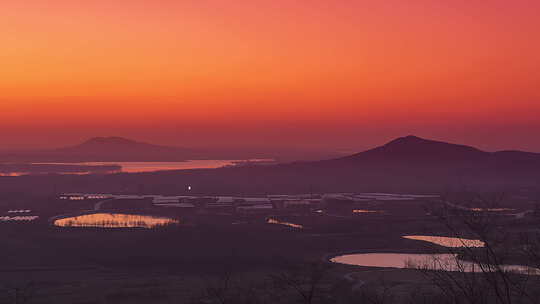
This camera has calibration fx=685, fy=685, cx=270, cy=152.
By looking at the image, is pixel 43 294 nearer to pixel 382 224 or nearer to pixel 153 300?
pixel 153 300

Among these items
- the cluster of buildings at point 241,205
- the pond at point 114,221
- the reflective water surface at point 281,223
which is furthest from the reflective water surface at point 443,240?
the pond at point 114,221

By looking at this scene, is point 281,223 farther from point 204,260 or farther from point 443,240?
point 204,260

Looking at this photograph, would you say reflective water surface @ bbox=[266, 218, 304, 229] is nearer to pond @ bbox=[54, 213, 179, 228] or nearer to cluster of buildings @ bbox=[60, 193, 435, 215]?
cluster of buildings @ bbox=[60, 193, 435, 215]

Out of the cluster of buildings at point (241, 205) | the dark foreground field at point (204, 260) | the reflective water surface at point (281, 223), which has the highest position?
the cluster of buildings at point (241, 205)

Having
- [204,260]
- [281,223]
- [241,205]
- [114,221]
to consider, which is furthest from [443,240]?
[241,205]

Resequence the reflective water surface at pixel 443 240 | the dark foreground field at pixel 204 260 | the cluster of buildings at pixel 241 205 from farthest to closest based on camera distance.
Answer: the cluster of buildings at pixel 241 205 → the reflective water surface at pixel 443 240 → the dark foreground field at pixel 204 260

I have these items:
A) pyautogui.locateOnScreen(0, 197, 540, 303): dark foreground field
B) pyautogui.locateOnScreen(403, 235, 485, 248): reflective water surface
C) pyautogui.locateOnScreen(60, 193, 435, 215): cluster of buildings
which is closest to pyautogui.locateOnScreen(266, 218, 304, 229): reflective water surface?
pyautogui.locateOnScreen(0, 197, 540, 303): dark foreground field

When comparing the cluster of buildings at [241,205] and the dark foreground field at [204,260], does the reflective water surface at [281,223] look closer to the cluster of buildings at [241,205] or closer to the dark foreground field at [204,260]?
Answer: the dark foreground field at [204,260]

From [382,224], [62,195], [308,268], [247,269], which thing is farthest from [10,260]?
[62,195]
